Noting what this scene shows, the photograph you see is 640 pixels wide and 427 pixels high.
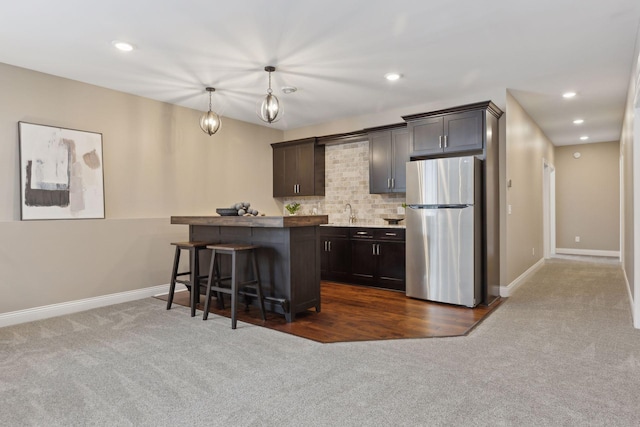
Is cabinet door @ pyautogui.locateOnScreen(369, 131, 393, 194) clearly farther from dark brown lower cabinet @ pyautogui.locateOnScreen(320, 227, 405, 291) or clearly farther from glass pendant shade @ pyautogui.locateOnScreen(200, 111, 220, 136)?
glass pendant shade @ pyautogui.locateOnScreen(200, 111, 220, 136)

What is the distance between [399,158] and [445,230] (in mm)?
1481

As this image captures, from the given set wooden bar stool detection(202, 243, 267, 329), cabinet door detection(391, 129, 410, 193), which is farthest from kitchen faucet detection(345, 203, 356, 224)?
wooden bar stool detection(202, 243, 267, 329)

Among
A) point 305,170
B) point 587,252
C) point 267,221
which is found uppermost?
point 305,170

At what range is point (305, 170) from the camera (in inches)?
255

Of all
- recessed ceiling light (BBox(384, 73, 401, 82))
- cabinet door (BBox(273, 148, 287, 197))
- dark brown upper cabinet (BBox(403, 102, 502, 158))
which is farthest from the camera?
cabinet door (BBox(273, 148, 287, 197))

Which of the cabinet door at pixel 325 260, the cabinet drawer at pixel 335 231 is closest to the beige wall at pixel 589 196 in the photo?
the cabinet drawer at pixel 335 231

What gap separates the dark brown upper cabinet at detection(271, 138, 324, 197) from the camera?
6.41 m

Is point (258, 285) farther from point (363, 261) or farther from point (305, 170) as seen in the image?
point (305, 170)

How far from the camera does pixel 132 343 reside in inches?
123

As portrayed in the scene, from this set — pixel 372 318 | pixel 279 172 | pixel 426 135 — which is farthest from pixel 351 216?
pixel 372 318

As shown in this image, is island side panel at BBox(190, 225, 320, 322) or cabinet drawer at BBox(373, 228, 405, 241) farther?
cabinet drawer at BBox(373, 228, 405, 241)

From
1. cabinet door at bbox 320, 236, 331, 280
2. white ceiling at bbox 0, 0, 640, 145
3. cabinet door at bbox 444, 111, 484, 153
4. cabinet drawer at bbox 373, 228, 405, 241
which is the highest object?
white ceiling at bbox 0, 0, 640, 145

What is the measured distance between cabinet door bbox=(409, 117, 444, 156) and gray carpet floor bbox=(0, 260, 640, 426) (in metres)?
2.13

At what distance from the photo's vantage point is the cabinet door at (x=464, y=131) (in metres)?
4.41
